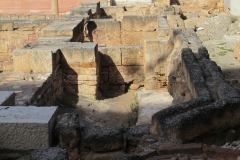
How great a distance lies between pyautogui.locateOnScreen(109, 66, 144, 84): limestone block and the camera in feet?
29.2

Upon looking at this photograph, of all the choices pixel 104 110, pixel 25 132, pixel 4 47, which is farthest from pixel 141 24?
pixel 25 132

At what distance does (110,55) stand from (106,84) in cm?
60

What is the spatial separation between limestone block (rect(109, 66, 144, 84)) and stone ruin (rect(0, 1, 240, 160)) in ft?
0.07

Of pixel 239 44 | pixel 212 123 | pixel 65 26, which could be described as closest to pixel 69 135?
pixel 212 123

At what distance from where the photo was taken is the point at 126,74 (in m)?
Result: 8.95

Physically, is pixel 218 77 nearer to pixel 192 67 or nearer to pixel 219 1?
pixel 192 67

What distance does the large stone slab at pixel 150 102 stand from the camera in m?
7.14

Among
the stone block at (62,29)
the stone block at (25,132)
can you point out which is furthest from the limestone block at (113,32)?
the stone block at (25,132)

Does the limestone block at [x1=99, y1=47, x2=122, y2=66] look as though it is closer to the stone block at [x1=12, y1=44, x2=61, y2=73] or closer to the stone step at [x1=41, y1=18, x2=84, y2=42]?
the stone step at [x1=41, y1=18, x2=84, y2=42]

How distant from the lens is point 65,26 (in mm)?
9586

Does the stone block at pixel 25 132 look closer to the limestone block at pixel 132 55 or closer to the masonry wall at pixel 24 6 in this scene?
the limestone block at pixel 132 55

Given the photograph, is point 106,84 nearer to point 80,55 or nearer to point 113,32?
point 80,55

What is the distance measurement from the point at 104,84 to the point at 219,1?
1396cm

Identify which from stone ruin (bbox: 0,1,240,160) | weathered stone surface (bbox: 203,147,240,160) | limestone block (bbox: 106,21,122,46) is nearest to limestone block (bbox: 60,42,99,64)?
stone ruin (bbox: 0,1,240,160)
